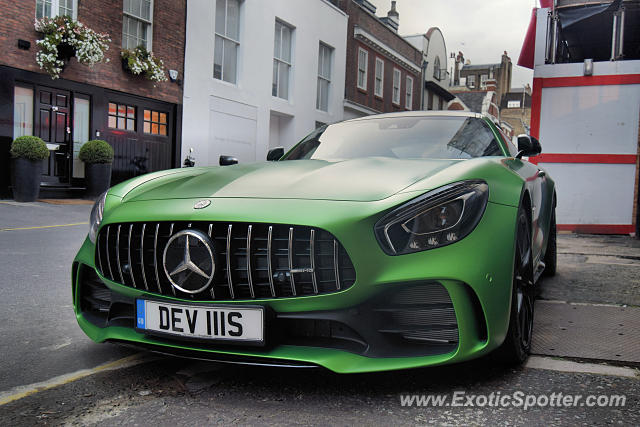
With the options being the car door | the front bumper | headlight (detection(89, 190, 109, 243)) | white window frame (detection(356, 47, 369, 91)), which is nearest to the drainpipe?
white window frame (detection(356, 47, 369, 91))

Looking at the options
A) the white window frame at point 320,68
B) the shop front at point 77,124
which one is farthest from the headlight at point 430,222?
the white window frame at point 320,68

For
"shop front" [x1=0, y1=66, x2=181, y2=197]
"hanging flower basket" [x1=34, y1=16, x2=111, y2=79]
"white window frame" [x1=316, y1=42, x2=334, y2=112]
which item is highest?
"white window frame" [x1=316, y1=42, x2=334, y2=112]

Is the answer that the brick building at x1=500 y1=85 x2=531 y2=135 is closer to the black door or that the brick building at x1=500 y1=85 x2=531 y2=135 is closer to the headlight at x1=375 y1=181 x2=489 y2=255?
the black door

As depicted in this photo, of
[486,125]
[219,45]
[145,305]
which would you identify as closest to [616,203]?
[486,125]

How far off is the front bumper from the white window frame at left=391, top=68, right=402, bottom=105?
24.3 m

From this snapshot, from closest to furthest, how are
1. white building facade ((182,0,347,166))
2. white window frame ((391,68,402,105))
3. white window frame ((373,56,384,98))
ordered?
white building facade ((182,0,347,166))
white window frame ((373,56,384,98))
white window frame ((391,68,402,105))

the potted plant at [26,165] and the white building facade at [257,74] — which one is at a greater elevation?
the white building facade at [257,74]

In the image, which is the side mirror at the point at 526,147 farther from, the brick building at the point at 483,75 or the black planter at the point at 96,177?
the brick building at the point at 483,75

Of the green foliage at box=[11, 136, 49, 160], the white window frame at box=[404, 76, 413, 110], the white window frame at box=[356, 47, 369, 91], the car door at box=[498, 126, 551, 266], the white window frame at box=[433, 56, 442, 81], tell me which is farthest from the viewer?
the white window frame at box=[433, 56, 442, 81]

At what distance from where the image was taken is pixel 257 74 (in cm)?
1609

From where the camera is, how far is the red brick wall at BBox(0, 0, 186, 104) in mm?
9961

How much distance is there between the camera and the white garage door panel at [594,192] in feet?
30.5

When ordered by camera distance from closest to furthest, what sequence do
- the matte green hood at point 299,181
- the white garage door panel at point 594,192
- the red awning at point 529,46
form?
1. the matte green hood at point 299,181
2. the white garage door panel at point 594,192
3. the red awning at point 529,46

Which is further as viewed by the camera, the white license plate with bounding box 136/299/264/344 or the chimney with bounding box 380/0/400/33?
the chimney with bounding box 380/0/400/33
